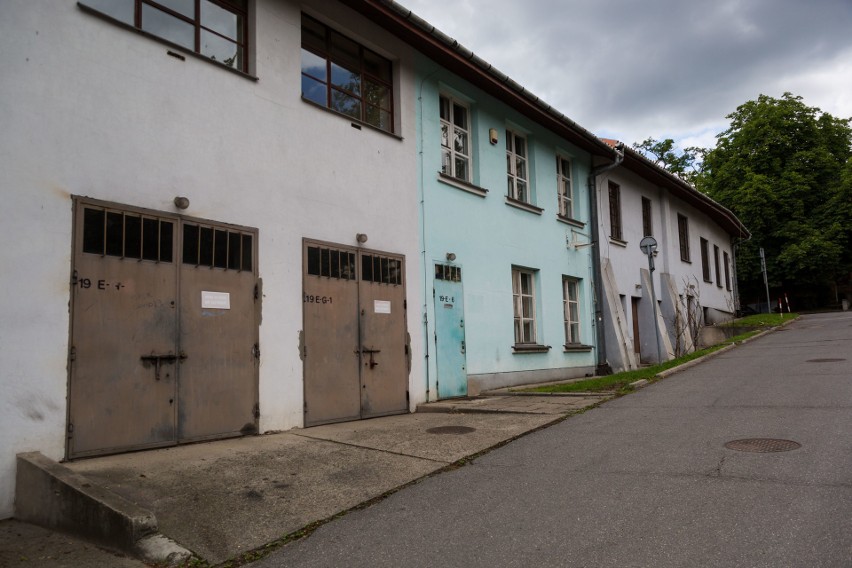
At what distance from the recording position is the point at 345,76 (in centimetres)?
972

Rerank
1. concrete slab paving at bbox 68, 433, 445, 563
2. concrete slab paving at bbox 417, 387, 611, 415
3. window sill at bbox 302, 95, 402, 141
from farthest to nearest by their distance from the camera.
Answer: concrete slab paving at bbox 417, 387, 611, 415, window sill at bbox 302, 95, 402, 141, concrete slab paving at bbox 68, 433, 445, 563

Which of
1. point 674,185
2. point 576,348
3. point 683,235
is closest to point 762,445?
point 576,348

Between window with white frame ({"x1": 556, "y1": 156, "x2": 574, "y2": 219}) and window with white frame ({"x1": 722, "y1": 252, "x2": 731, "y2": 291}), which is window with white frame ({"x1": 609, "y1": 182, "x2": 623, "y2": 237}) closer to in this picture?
window with white frame ({"x1": 556, "y1": 156, "x2": 574, "y2": 219})

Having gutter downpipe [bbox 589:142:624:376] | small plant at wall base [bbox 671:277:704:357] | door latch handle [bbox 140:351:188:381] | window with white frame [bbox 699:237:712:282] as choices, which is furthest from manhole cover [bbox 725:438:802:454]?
window with white frame [bbox 699:237:712:282]

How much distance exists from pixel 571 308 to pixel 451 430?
8532 millimetres

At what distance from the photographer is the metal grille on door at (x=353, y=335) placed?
8.38 metres

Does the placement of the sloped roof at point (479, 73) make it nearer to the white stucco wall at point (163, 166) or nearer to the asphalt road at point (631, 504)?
the white stucco wall at point (163, 166)

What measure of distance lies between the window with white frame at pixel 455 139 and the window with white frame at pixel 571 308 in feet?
15.0

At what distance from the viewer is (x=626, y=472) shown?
5.41m

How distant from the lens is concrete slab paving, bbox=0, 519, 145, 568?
12.8 ft

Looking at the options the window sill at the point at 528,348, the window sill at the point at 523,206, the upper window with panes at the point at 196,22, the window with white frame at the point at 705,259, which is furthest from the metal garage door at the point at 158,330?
the window with white frame at the point at 705,259

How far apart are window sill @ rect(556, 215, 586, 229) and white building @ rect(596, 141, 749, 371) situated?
31.8 inches

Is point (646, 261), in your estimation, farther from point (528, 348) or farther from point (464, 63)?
point (464, 63)

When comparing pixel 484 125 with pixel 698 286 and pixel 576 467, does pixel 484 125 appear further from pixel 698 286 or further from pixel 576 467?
pixel 698 286
